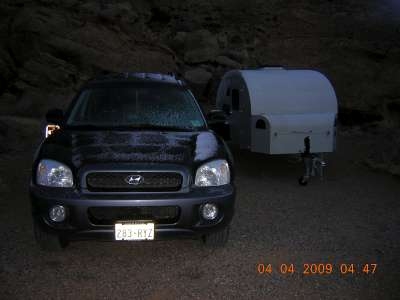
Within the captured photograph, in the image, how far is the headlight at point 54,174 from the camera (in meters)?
4.42

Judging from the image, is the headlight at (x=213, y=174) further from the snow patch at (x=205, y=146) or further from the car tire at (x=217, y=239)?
the car tire at (x=217, y=239)

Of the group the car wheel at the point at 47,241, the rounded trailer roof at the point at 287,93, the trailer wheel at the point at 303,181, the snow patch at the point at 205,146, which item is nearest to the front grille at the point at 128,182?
the snow patch at the point at 205,146

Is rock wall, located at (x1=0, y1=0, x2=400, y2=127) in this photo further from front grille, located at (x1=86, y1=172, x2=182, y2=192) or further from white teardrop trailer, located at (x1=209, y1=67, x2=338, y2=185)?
front grille, located at (x1=86, y1=172, x2=182, y2=192)

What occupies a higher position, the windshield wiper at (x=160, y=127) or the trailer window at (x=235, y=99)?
the windshield wiper at (x=160, y=127)

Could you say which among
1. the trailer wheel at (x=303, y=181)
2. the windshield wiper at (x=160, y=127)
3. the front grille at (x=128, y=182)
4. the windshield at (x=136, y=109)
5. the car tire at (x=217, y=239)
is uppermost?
the windshield at (x=136, y=109)

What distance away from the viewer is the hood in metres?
4.51

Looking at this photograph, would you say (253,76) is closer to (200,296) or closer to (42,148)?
(42,148)

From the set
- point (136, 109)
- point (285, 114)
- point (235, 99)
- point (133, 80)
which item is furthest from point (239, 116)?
point (136, 109)

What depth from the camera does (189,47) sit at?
21.2 m

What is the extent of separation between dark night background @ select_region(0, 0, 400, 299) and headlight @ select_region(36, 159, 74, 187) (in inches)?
32.8

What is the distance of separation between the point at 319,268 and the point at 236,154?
6.85 metres

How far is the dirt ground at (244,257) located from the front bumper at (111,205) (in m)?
0.41

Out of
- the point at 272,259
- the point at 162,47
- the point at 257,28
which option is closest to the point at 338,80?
the point at 162,47

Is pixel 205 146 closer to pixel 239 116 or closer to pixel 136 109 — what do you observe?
pixel 136 109
